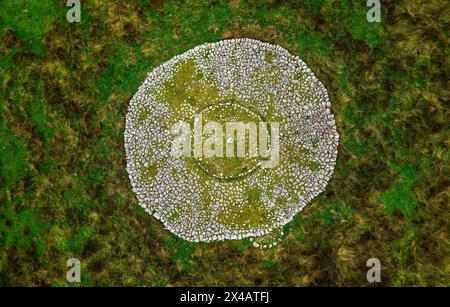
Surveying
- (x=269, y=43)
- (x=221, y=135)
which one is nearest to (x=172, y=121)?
(x=221, y=135)

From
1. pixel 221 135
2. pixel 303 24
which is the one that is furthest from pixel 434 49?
pixel 221 135

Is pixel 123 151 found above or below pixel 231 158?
above

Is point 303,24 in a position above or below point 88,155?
above

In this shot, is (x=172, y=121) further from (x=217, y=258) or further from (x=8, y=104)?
(x=8, y=104)

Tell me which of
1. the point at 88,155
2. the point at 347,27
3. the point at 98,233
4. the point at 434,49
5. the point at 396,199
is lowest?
the point at 98,233
